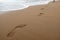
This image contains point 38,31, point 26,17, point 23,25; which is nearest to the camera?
point 38,31

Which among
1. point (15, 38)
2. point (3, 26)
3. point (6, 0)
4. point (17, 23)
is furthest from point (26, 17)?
point (6, 0)

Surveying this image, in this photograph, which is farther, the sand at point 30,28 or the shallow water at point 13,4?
the shallow water at point 13,4

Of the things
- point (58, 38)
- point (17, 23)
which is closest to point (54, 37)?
point (58, 38)

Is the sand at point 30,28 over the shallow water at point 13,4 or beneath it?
beneath

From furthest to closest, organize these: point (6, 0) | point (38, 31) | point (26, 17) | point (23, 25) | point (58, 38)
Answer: point (6, 0), point (26, 17), point (23, 25), point (38, 31), point (58, 38)

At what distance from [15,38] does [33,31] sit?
16 centimetres

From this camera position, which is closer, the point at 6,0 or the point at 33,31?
the point at 33,31

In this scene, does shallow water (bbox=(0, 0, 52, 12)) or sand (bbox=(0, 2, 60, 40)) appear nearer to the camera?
sand (bbox=(0, 2, 60, 40))

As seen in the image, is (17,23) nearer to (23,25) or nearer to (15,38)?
(23,25)

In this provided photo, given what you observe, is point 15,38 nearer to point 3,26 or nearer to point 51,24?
point 3,26

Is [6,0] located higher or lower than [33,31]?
higher

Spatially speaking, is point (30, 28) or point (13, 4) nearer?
point (30, 28)

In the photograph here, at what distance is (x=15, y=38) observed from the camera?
79 centimetres

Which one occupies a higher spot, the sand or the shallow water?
the shallow water
